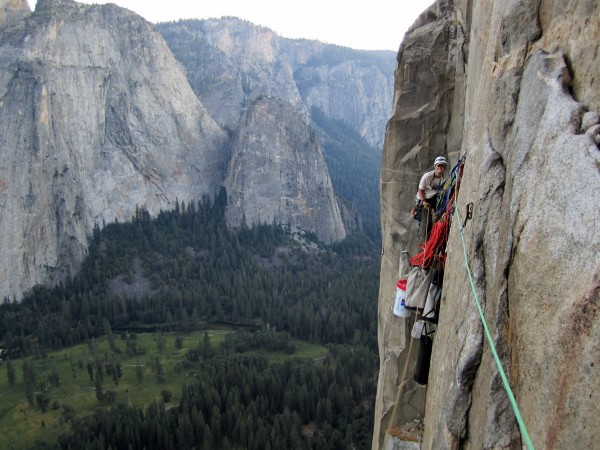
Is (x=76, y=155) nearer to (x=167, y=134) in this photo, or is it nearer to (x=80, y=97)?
(x=80, y=97)

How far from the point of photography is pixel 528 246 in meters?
5.76

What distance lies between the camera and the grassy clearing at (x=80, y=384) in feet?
179

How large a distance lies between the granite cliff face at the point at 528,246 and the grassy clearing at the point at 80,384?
176 ft

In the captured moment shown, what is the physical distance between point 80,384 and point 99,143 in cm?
5818

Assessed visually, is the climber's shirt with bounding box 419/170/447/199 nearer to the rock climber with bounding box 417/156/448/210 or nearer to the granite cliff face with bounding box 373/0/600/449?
the rock climber with bounding box 417/156/448/210

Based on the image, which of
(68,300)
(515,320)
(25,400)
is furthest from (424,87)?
(68,300)

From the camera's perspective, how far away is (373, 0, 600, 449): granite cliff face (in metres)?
4.75

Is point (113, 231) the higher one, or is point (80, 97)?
point (80, 97)

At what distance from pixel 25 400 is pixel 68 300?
33546mm

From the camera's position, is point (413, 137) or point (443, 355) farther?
point (413, 137)

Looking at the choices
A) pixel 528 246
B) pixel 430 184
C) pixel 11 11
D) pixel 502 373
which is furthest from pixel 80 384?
pixel 11 11

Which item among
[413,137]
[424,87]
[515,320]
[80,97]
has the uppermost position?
[80,97]

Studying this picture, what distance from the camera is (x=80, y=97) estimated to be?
4203 inches

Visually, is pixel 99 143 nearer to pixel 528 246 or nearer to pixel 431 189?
pixel 431 189
